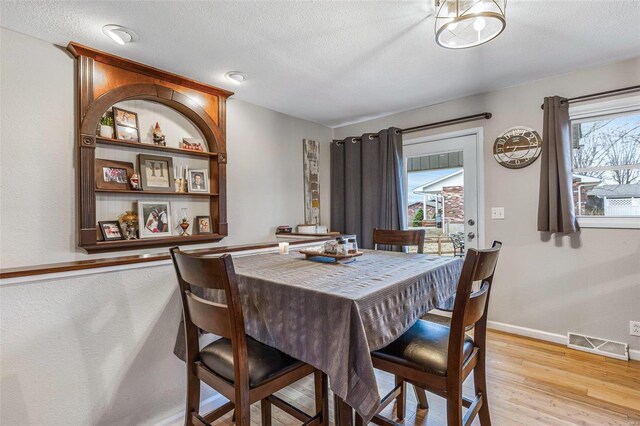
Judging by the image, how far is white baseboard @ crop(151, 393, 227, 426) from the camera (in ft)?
5.43

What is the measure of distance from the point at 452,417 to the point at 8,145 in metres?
2.94

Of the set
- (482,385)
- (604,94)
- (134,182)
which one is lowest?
(482,385)

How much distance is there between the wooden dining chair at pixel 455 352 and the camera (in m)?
1.16

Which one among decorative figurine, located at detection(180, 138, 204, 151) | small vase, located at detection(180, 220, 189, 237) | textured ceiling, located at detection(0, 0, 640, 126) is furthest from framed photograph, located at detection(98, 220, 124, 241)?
textured ceiling, located at detection(0, 0, 640, 126)

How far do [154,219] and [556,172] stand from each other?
3.51m

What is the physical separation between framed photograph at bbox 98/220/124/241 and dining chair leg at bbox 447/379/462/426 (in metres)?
2.55

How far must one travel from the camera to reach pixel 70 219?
2270 mm

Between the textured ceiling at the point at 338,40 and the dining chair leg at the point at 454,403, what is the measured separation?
6.50ft

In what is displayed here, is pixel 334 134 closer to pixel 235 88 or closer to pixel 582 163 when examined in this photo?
pixel 235 88

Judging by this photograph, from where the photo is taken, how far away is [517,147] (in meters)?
2.94

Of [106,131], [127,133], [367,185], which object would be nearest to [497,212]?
[367,185]

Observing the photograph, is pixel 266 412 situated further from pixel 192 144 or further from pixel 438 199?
pixel 438 199

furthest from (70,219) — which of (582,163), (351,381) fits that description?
(582,163)

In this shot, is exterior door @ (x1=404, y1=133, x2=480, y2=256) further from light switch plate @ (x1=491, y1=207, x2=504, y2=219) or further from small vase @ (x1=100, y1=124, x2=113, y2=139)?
small vase @ (x1=100, y1=124, x2=113, y2=139)
